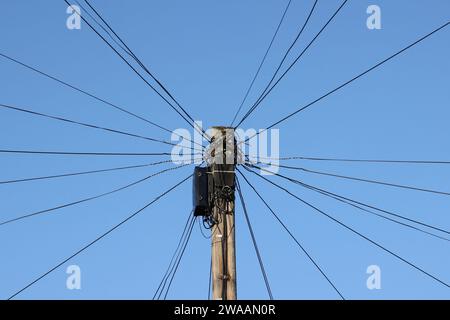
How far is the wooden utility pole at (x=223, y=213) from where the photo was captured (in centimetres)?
1400

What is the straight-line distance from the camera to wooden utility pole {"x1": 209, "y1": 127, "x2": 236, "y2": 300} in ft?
45.9

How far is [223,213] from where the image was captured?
1455 centimetres

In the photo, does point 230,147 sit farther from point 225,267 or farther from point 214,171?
point 225,267
